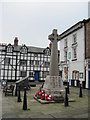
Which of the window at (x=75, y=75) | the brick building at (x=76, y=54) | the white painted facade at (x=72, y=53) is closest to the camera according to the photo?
the brick building at (x=76, y=54)

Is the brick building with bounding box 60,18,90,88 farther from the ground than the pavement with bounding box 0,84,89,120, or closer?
farther from the ground

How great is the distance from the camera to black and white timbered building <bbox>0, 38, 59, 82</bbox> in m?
30.9

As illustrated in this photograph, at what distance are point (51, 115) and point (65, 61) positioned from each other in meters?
18.2

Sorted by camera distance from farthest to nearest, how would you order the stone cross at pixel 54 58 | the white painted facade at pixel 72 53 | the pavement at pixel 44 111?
the white painted facade at pixel 72 53
the stone cross at pixel 54 58
the pavement at pixel 44 111

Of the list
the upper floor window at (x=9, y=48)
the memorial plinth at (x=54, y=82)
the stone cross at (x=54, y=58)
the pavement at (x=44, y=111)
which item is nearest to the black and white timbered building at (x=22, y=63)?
the upper floor window at (x=9, y=48)

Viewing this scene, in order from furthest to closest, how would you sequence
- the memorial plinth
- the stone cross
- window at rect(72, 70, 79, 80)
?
window at rect(72, 70, 79, 80) < the stone cross < the memorial plinth

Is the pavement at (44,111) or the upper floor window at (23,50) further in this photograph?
the upper floor window at (23,50)

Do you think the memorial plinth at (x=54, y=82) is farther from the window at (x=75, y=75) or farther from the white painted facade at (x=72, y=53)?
the window at (x=75, y=75)

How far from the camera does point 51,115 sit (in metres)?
5.94

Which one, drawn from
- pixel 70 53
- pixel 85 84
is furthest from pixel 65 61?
pixel 85 84

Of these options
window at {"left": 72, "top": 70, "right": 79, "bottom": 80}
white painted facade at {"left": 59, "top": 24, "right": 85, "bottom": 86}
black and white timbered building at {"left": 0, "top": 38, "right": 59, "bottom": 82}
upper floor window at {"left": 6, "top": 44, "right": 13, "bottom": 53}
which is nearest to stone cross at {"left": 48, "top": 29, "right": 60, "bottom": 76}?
white painted facade at {"left": 59, "top": 24, "right": 85, "bottom": 86}

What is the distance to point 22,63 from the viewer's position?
3259 cm

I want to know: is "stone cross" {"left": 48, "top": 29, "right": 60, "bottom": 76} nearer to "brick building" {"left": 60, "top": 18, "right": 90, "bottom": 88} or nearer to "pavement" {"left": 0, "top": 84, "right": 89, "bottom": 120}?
"pavement" {"left": 0, "top": 84, "right": 89, "bottom": 120}

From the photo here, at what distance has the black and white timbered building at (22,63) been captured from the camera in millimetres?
30922
